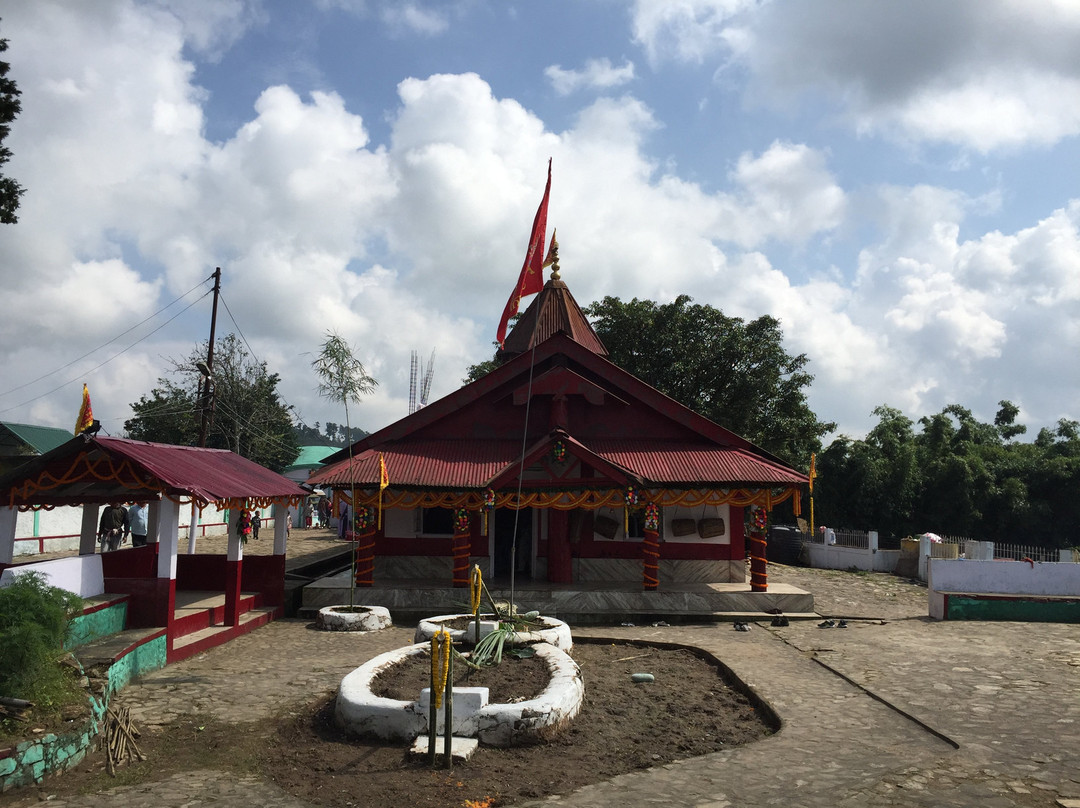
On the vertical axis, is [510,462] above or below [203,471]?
above

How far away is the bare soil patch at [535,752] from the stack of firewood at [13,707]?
1917mm

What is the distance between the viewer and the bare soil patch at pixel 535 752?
598cm

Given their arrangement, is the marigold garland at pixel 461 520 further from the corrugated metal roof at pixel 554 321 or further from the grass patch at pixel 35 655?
the grass patch at pixel 35 655

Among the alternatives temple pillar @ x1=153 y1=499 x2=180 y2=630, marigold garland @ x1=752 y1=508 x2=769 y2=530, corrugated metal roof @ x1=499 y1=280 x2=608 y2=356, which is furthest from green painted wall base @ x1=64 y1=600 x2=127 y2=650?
corrugated metal roof @ x1=499 y1=280 x2=608 y2=356

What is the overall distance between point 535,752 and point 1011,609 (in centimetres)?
1266

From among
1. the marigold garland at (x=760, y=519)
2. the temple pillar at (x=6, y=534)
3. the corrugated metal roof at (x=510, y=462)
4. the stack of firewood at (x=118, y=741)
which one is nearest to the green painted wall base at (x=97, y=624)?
the temple pillar at (x=6, y=534)

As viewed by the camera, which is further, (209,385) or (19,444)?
(19,444)

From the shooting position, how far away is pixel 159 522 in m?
11.2

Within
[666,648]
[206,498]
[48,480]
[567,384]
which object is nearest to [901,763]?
[666,648]

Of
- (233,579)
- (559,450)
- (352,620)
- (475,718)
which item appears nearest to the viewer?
(475,718)

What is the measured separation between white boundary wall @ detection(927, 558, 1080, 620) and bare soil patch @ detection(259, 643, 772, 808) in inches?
339

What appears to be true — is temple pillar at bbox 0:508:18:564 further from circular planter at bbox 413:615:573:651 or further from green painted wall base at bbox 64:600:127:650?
circular planter at bbox 413:615:573:651

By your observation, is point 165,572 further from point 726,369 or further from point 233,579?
point 726,369

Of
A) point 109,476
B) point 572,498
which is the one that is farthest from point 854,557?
point 109,476
